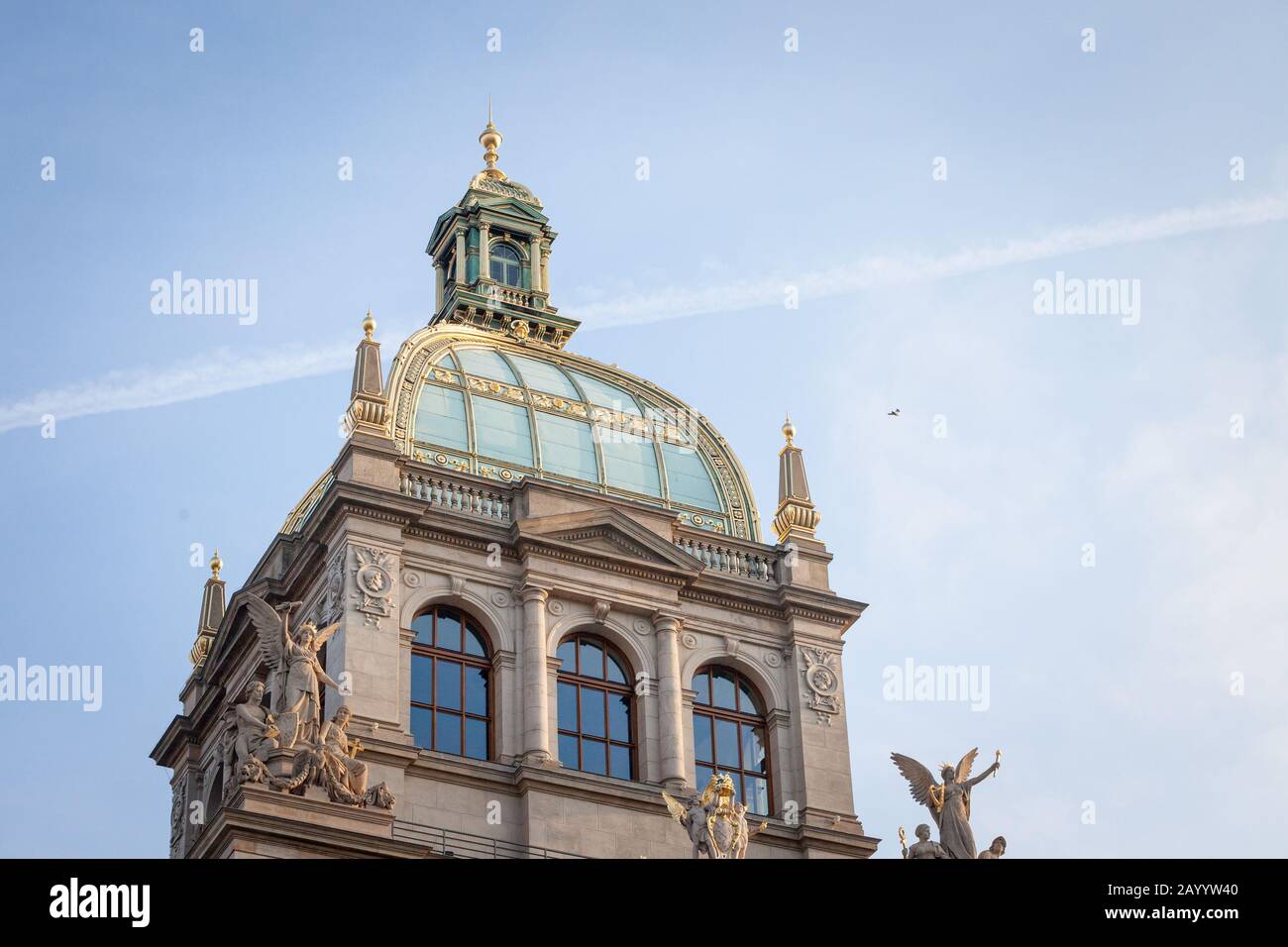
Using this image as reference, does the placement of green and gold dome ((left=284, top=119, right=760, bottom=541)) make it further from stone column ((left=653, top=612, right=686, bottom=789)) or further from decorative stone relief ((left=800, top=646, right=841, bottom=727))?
decorative stone relief ((left=800, top=646, right=841, bottom=727))

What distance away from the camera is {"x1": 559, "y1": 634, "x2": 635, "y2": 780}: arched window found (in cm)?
5616

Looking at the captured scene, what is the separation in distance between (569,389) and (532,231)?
26.5ft

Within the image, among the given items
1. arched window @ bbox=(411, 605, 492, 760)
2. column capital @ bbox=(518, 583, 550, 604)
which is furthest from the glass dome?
arched window @ bbox=(411, 605, 492, 760)

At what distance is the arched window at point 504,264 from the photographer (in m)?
69.5

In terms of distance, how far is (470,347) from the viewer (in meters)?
64.2

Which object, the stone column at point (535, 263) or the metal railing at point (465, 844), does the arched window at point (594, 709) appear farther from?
the stone column at point (535, 263)

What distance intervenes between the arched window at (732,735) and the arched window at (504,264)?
50.3ft

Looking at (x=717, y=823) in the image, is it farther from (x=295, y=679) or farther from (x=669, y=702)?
(x=669, y=702)

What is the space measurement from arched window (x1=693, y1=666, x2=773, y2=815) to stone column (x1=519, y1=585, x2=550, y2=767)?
13.3 feet

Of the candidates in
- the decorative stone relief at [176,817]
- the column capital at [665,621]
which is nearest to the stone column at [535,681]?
the column capital at [665,621]

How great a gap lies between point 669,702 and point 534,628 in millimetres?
3502
